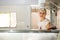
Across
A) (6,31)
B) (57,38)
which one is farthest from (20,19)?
(57,38)

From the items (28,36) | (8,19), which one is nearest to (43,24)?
(28,36)

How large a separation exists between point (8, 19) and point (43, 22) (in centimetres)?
33

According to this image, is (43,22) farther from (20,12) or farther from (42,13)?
(20,12)

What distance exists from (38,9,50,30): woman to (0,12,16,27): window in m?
0.24

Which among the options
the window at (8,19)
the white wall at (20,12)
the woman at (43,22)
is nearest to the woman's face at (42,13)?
A: the woman at (43,22)

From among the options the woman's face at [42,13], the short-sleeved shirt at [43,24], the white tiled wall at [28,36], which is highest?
the woman's face at [42,13]

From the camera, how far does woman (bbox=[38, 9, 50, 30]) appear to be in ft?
3.10

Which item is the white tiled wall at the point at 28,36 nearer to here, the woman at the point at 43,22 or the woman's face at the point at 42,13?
the woman at the point at 43,22

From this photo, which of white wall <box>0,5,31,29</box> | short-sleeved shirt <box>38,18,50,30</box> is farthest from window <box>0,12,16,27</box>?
short-sleeved shirt <box>38,18,50,30</box>

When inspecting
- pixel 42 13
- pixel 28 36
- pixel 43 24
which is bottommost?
pixel 28 36

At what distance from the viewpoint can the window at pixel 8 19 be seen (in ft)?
3.11

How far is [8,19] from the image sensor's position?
953 mm

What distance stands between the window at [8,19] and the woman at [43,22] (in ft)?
0.80

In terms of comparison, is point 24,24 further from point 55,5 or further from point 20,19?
point 55,5
